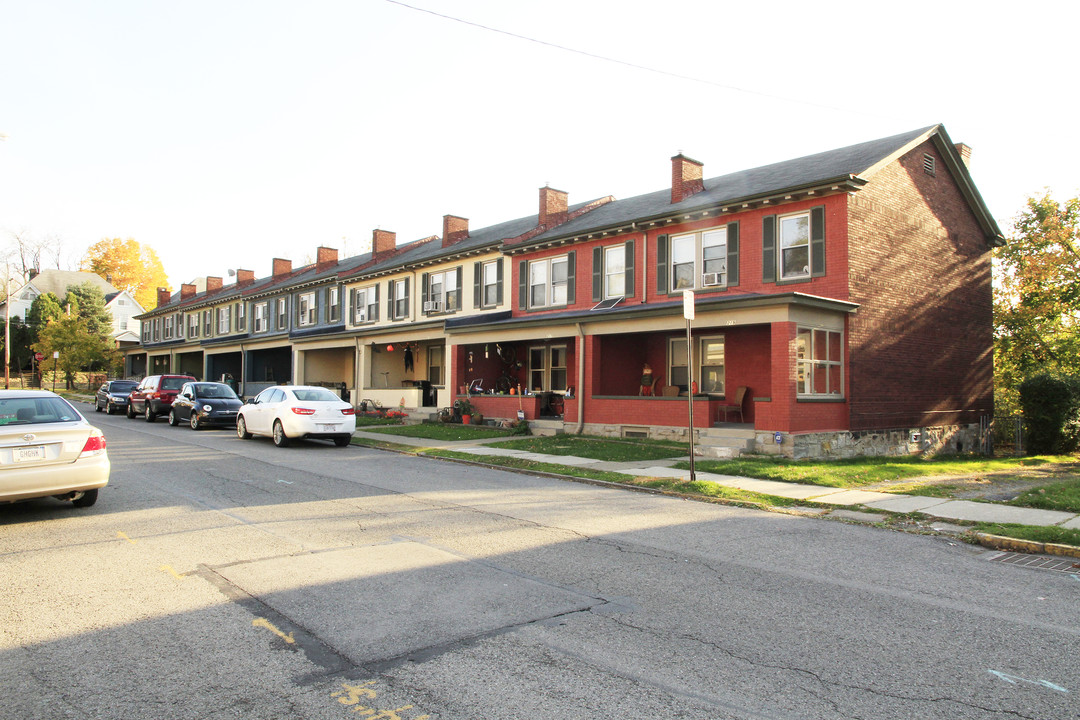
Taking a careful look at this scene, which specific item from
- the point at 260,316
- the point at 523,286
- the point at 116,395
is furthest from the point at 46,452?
the point at 260,316

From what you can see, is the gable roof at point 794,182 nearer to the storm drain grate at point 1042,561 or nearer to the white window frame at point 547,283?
the white window frame at point 547,283

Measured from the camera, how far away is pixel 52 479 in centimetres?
816

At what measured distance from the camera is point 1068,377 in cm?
2162

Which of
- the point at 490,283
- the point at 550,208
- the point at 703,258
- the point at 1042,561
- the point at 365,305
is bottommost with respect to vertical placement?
the point at 1042,561

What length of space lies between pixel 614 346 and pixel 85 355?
44672mm

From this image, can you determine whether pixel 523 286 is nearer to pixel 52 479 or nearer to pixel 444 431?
pixel 444 431

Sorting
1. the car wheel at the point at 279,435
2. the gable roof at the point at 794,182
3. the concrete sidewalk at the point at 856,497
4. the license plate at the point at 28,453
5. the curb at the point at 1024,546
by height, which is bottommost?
the curb at the point at 1024,546

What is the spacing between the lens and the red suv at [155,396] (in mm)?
26312

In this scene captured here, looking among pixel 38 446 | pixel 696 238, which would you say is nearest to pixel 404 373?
pixel 696 238

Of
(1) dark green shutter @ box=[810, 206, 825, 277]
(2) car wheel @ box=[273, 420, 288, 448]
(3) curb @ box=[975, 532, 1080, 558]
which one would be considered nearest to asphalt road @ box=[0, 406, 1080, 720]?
(3) curb @ box=[975, 532, 1080, 558]

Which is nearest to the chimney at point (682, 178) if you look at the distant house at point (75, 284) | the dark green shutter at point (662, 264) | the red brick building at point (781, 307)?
the red brick building at point (781, 307)

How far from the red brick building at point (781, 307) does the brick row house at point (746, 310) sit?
59mm

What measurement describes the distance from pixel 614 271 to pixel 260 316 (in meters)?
26.9

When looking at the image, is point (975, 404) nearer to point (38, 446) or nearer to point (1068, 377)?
point (1068, 377)
